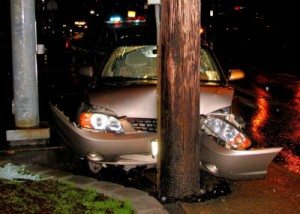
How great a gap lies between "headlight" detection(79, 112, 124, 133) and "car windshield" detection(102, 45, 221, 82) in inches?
43.9

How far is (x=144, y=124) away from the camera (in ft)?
15.7

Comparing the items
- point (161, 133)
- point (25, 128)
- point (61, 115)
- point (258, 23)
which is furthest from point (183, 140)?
point (258, 23)

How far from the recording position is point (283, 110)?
1038 centimetres

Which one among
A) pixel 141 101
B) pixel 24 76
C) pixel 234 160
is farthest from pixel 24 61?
pixel 234 160

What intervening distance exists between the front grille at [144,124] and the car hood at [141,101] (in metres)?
0.04

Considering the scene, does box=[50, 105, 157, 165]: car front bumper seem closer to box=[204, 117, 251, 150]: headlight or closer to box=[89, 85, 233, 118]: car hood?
box=[89, 85, 233, 118]: car hood

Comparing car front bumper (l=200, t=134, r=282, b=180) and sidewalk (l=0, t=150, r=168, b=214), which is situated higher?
car front bumper (l=200, t=134, r=282, b=180)

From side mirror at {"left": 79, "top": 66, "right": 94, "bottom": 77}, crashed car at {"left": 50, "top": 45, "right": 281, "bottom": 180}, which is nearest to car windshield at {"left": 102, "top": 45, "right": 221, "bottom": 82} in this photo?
side mirror at {"left": 79, "top": 66, "right": 94, "bottom": 77}

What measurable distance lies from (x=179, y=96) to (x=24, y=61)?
10.1 feet

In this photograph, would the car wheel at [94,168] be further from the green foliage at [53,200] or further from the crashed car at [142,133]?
the green foliage at [53,200]

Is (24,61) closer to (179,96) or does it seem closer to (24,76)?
(24,76)

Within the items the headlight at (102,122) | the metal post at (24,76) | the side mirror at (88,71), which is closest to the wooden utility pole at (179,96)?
the headlight at (102,122)

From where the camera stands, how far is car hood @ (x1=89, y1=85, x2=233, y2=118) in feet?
15.5

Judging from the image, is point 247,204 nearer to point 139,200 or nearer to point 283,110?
point 139,200
